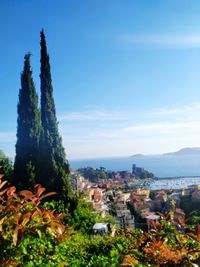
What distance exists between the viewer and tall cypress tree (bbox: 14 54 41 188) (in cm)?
1583

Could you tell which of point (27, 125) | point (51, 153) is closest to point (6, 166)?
point (27, 125)

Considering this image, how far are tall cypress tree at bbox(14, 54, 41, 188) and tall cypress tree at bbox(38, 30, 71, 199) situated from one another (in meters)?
0.52

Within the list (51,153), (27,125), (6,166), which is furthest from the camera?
(6,166)

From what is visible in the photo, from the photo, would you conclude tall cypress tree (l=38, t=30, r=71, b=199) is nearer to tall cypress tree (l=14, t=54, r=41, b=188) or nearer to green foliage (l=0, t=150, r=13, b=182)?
tall cypress tree (l=14, t=54, r=41, b=188)

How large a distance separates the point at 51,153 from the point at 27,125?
6.67 ft

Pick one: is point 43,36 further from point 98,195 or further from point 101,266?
point 98,195

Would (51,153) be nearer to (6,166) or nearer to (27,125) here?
(27,125)

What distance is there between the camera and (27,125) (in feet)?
52.5

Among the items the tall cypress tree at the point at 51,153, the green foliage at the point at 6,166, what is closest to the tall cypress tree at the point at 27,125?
the tall cypress tree at the point at 51,153

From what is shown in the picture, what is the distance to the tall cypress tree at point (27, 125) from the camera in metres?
15.8

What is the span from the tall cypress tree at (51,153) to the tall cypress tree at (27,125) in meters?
0.52

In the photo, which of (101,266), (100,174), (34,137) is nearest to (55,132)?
(34,137)

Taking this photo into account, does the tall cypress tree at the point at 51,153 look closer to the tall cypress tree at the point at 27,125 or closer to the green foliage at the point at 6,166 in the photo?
the tall cypress tree at the point at 27,125

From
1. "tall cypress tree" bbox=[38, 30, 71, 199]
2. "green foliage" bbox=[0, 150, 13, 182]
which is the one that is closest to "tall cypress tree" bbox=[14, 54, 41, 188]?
"tall cypress tree" bbox=[38, 30, 71, 199]
